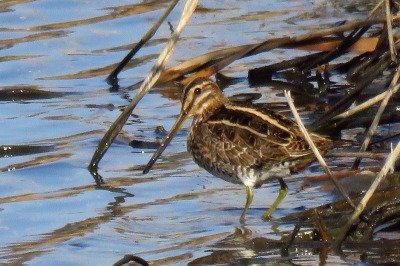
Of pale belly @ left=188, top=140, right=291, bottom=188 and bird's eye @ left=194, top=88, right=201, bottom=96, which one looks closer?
pale belly @ left=188, top=140, right=291, bottom=188

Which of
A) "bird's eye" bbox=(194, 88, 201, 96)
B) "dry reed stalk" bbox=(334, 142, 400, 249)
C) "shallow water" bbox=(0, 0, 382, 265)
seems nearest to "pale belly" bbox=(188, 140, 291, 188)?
"shallow water" bbox=(0, 0, 382, 265)

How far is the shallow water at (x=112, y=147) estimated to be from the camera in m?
6.02

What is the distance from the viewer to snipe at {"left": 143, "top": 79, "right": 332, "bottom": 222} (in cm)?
624

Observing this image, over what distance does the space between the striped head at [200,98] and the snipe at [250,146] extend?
0.09 metres

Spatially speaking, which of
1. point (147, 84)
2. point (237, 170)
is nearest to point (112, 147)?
point (147, 84)

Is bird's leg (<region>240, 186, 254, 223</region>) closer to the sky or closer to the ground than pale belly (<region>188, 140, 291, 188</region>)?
closer to the ground

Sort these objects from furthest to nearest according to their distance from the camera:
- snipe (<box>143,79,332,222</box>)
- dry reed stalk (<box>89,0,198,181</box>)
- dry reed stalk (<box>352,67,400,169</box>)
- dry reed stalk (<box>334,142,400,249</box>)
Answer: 1. dry reed stalk (<box>89,0,198,181</box>)
2. snipe (<box>143,79,332,222</box>)
3. dry reed stalk (<box>352,67,400,169</box>)
4. dry reed stalk (<box>334,142,400,249</box>)

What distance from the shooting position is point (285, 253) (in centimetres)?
546

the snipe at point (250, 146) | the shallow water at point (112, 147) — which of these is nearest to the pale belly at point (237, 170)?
the snipe at point (250, 146)

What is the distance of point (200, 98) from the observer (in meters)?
6.91

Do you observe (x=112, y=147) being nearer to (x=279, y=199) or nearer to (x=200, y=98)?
(x=200, y=98)

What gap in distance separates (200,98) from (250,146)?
64 centimetres

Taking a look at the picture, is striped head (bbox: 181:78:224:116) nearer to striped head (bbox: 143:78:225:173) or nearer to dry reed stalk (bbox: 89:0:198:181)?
striped head (bbox: 143:78:225:173)

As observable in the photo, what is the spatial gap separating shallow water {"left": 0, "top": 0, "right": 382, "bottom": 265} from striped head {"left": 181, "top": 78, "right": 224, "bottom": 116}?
432mm
